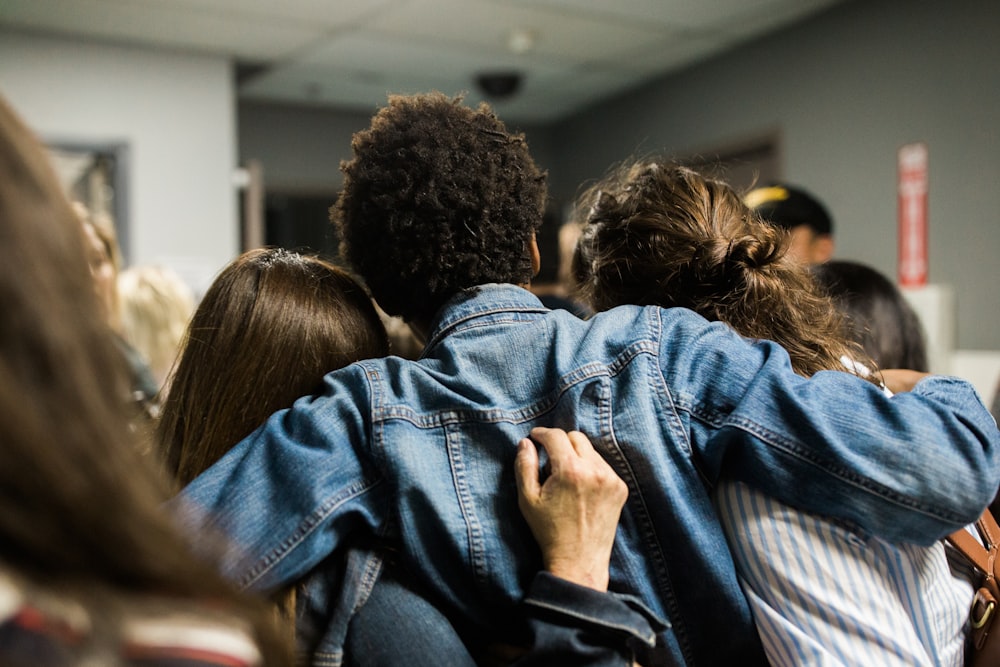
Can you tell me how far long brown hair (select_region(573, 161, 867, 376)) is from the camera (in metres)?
0.95

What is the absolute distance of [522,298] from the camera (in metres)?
0.89

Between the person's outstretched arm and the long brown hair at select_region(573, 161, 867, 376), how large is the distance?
0.28 meters

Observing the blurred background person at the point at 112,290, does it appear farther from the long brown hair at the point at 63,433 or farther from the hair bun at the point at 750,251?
the long brown hair at the point at 63,433

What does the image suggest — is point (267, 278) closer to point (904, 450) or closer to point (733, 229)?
point (733, 229)

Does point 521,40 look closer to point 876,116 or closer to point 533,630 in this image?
point 876,116

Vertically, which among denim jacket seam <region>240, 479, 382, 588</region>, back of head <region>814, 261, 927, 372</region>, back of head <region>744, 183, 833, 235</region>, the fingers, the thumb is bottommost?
denim jacket seam <region>240, 479, 382, 588</region>

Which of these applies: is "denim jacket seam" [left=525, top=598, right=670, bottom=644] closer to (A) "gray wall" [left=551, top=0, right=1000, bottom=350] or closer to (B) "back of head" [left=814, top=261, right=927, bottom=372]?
(B) "back of head" [left=814, top=261, right=927, bottom=372]

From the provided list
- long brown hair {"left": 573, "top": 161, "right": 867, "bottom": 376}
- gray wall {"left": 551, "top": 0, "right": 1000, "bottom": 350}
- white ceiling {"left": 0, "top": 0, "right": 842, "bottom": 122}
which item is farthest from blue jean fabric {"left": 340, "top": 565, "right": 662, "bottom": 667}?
gray wall {"left": 551, "top": 0, "right": 1000, "bottom": 350}

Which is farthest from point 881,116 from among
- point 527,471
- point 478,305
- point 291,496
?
point 291,496

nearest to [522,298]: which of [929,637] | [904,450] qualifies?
[904,450]

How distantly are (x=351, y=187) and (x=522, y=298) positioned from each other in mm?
233

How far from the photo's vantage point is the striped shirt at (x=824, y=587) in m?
0.74

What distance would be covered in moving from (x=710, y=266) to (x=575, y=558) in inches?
15.6

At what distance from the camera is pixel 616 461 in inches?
31.0
